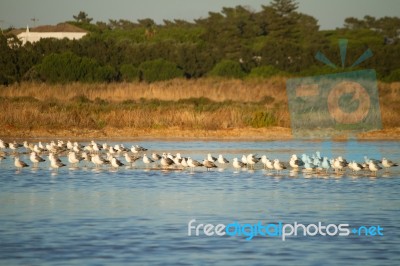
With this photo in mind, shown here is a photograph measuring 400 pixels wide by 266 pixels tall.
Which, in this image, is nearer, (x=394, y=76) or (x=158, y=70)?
(x=394, y=76)

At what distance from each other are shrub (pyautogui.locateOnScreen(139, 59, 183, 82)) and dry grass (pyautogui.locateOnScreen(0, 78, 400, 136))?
14567mm

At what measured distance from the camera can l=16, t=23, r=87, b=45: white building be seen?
96938 mm

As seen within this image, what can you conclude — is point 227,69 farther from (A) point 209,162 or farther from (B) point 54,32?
(A) point 209,162

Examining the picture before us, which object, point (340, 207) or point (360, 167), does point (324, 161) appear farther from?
point (340, 207)

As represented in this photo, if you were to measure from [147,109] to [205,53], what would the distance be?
33006 millimetres

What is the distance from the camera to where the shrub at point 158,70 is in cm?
6284

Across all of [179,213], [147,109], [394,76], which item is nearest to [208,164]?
[179,213]

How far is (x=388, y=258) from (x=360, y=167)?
35.5 feet

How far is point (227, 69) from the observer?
6600cm

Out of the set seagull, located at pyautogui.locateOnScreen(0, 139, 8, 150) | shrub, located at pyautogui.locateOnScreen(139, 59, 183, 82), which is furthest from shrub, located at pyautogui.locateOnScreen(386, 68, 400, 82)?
seagull, located at pyautogui.locateOnScreen(0, 139, 8, 150)

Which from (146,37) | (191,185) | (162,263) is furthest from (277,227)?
(146,37)

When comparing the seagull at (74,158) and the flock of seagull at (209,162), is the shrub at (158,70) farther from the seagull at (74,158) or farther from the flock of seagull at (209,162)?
the seagull at (74,158)

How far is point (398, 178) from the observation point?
2319 centimetres

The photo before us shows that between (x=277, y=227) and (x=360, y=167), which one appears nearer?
(x=277, y=227)
